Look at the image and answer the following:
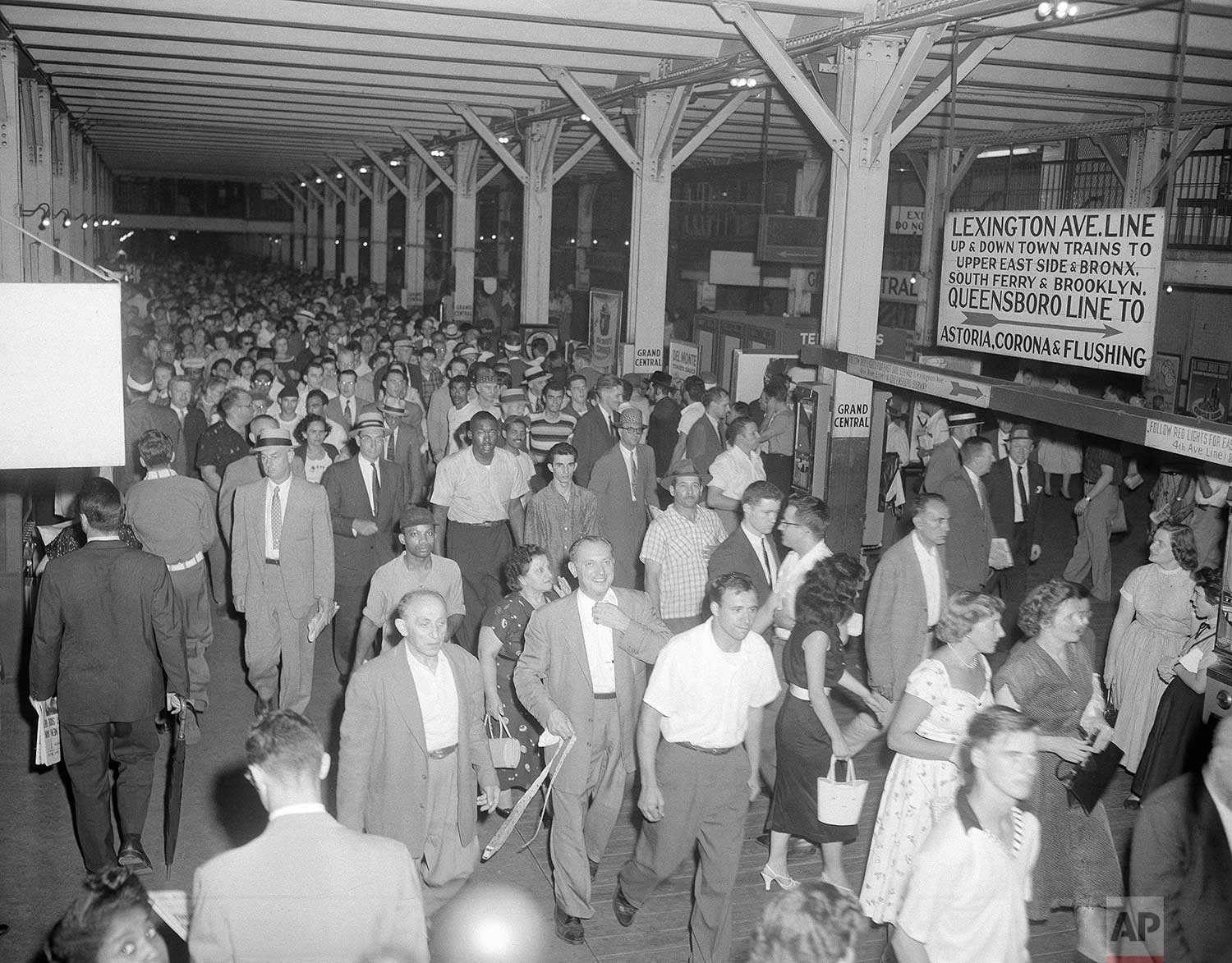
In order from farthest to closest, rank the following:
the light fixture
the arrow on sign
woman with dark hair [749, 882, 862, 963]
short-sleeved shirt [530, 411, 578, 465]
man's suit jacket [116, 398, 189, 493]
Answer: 1. the light fixture
2. short-sleeved shirt [530, 411, 578, 465]
3. man's suit jacket [116, 398, 189, 493]
4. the arrow on sign
5. woman with dark hair [749, 882, 862, 963]

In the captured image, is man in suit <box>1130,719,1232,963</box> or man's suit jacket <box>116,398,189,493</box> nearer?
man in suit <box>1130,719,1232,963</box>

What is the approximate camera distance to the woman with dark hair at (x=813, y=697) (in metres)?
5.18

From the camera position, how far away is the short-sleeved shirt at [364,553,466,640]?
613 cm

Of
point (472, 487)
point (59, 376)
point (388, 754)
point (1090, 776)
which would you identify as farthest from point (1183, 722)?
point (59, 376)

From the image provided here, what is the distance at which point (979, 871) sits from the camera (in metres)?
3.35

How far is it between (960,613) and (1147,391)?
14.4m

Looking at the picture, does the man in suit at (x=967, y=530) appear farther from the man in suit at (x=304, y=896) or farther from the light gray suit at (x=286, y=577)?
the man in suit at (x=304, y=896)

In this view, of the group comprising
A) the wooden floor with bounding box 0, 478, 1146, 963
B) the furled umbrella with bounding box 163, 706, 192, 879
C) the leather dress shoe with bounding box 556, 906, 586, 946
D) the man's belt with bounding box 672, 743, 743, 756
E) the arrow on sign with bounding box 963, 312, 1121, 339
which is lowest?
the wooden floor with bounding box 0, 478, 1146, 963

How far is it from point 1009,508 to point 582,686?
477cm

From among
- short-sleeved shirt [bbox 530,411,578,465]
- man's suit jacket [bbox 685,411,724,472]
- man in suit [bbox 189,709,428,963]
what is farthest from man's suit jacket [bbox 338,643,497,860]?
short-sleeved shirt [bbox 530,411,578,465]

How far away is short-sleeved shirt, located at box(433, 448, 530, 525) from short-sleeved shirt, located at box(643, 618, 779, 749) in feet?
11.9

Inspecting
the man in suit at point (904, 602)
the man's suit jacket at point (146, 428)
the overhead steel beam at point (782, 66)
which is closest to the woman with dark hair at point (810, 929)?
the man in suit at point (904, 602)

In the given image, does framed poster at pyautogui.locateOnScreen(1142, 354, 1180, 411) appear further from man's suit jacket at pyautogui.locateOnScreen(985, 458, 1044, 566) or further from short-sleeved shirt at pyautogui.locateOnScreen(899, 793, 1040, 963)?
short-sleeved shirt at pyautogui.locateOnScreen(899, 793, 1040, 963)

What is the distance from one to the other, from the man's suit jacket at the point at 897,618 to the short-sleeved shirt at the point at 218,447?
17.2 ft
